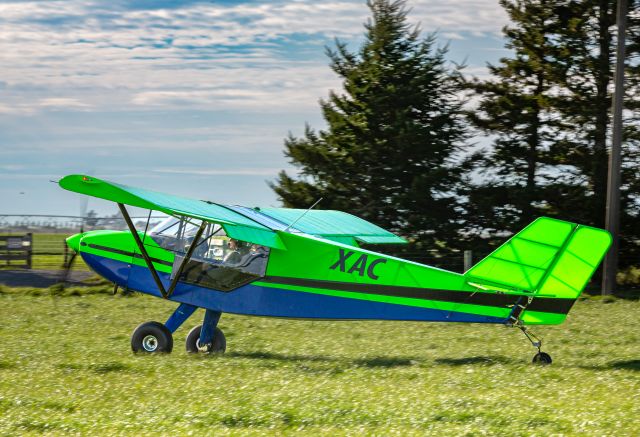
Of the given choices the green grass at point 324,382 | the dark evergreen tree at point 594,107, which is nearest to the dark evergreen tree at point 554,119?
the dark evergreen tree at point 594,107

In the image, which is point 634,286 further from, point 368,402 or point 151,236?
point 368,402

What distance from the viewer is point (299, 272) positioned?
11109mm

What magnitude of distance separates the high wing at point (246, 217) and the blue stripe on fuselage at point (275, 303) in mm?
733

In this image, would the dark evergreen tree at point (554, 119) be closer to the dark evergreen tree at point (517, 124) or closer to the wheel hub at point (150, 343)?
the dark evergreen tree at point (517, 124)

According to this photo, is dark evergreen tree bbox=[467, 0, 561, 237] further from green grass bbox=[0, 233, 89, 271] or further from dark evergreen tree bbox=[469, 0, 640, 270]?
green grass bbox=[0, 233, 89, 271]

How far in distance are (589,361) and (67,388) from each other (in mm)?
6279

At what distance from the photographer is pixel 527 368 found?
32.4 feet

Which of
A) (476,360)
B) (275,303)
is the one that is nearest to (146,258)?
(275,303)

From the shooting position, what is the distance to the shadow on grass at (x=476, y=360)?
1060cm

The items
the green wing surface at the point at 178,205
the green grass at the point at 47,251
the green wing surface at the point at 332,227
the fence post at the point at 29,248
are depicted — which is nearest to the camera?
the green wing surface at the point at 178,205

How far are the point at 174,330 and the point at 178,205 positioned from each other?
70.1 inches

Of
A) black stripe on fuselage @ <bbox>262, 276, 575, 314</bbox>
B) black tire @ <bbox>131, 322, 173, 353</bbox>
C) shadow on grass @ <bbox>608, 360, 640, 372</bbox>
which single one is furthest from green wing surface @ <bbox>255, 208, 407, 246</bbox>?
shadow on grass @ <bbox>608, 360, 640, 372</bbox>

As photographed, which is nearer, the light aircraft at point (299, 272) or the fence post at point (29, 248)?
the light aircraft at point (299, 272)

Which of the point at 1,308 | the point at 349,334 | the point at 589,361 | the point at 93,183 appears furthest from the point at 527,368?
the point at 1,308
